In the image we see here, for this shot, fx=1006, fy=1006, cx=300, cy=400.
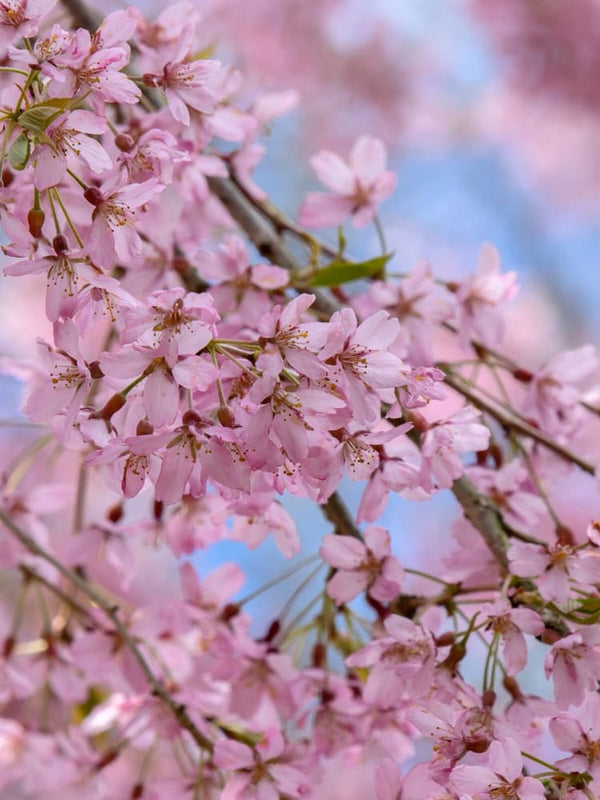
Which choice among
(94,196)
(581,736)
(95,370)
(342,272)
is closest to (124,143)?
(94,196)

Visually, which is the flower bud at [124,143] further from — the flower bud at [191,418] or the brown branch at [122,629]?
the brown branch at [122,629]

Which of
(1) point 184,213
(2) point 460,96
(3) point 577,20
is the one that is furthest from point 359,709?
(2) point 460,96

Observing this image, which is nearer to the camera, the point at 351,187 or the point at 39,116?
the point at 39,116

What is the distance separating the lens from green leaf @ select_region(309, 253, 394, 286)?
2.78ft

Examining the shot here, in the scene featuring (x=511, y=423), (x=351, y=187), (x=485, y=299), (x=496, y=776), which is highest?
(x=351, y=187)

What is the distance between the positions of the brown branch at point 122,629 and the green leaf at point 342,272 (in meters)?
0.35

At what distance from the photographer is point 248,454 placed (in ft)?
1.90

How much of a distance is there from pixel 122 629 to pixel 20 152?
→ 45 centimetres

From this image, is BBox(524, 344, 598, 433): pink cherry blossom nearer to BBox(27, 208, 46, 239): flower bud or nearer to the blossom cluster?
the blossom cluster

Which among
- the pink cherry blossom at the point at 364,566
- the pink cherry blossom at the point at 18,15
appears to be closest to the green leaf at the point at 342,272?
the pink cherry blossom at the point at 364,566

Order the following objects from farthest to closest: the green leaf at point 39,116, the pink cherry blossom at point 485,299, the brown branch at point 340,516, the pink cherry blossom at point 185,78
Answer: the pink cherry blossom at point 485,299
the brown branch at point 340,516
the pink cherry blossom at point 185,78
the green leaf at point 39,116

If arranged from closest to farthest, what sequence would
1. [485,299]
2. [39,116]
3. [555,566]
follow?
1. [39,116]
2. [555,566]
3. [485,299]

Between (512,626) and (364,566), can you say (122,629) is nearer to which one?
(364,566)

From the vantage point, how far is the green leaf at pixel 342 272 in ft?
2.78
